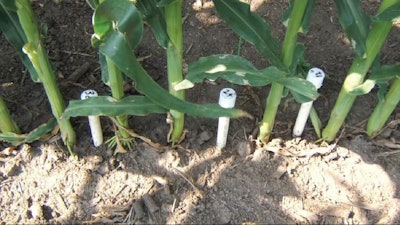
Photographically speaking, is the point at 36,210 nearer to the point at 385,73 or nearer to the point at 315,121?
the point at 315,121

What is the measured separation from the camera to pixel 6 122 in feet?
5.77

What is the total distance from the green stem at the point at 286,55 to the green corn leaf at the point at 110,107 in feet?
1.33

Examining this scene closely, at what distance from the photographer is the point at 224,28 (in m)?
2.15

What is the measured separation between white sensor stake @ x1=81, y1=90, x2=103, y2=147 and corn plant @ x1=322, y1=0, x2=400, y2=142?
0.85 metres

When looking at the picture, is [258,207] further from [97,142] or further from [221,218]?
[97,142]

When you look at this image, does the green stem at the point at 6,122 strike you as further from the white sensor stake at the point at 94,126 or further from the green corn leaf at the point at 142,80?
the green corn leaf at the point at 142,80

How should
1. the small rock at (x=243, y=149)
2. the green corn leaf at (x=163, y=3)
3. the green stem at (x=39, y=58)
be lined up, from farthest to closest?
the small rock at (x=243, y=149) → the green stem at (x=39, y=58) → the green corn leaf at (x=163, y=3)

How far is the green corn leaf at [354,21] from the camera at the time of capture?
4.75ft

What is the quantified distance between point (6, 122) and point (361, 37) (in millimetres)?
1255

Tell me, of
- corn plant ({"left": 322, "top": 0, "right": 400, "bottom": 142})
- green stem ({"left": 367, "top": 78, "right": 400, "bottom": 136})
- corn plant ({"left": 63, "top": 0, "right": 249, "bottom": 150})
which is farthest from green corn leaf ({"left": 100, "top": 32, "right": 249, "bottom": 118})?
green stem ({"left": 367, "top": 78, "right": 400, "bottom": 136})

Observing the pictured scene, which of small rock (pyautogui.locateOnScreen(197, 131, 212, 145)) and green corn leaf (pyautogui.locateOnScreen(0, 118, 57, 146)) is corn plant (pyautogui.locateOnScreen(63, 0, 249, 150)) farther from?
green corn leaf (pyautogui.locateOnScreen(0, 118, 57, 146))

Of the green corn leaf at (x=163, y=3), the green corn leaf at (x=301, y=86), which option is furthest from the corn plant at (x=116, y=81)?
the green corn leaf at (x=301, y=86)

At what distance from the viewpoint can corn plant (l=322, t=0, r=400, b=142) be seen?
1.45m

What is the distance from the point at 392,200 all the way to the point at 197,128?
0.77m
